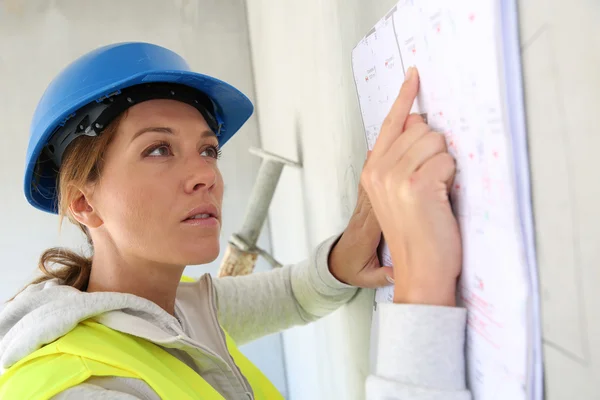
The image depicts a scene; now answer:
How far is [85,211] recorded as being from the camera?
0.82m

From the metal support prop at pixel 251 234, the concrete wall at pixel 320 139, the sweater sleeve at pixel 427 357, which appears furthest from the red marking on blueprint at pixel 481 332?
the metal support prop at pixel 251 234

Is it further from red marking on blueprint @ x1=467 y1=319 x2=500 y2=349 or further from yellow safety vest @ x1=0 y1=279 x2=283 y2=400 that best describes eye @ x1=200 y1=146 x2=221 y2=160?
red marking on blueprint @ x1=467 y1=319 x2=500 y2=349

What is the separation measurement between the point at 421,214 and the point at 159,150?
1.62 ft

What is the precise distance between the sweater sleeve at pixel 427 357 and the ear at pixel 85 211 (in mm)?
596

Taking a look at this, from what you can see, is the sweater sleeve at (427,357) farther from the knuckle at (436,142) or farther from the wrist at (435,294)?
the knuckle at (436,142)

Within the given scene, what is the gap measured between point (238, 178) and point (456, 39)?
2.00 meters

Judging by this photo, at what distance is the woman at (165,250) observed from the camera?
480 mm

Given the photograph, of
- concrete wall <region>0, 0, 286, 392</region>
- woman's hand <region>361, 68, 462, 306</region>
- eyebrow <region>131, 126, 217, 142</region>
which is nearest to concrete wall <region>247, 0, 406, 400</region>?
woman's hand <region>361, 68, 462, 306</region>

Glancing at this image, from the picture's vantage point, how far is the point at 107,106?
30.0 inches

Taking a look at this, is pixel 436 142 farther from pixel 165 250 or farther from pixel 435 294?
pixel 165 250

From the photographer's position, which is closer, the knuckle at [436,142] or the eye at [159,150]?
the knuckle at [436,142]

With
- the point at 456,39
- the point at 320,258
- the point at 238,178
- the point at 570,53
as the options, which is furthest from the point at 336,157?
the point at 238,178

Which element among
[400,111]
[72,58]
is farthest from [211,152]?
[72,58]

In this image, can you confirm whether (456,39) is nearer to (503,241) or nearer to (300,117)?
(503,241)
